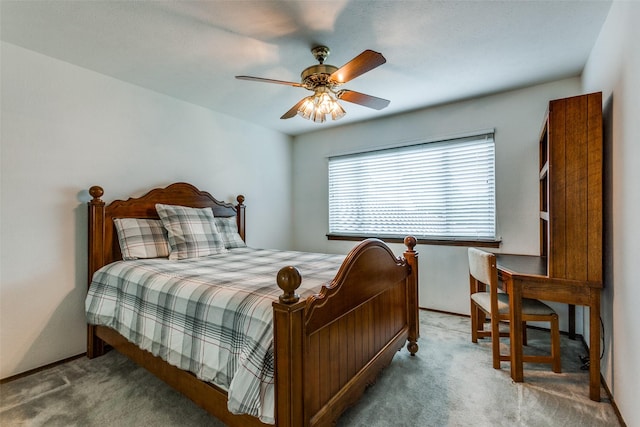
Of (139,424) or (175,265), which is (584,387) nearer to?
(139,424)

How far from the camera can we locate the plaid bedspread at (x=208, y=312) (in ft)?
3.95

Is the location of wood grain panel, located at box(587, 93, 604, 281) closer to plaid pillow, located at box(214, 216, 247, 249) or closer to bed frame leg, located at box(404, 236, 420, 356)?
bed frame leg, located at box(404, 236, 420, 356)

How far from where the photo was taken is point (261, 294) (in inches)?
55.8

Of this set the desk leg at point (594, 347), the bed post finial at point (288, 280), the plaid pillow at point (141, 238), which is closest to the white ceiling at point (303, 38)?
the plaid pillow at point (141, 238)

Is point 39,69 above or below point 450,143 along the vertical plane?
above

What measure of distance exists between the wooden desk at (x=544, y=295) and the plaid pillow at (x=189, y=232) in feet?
8.03

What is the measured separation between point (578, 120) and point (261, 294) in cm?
216

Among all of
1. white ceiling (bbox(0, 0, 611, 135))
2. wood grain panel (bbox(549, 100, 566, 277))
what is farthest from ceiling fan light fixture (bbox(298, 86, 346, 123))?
wood grain panel (bbox(549, 100, 566, 277))

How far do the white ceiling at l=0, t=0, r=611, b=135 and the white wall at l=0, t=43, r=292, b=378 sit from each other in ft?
0.73

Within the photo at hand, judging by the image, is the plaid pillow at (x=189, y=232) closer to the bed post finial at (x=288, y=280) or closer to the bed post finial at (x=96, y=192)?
the bed post finial at (x=96, y=192)

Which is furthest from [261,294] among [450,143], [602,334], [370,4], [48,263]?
[450,143]

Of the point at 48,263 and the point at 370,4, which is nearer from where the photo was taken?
the point at 370,4

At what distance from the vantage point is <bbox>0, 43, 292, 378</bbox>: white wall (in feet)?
6.96

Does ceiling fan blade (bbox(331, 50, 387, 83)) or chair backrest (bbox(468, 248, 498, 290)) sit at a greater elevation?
ceiling fan blade (bbox(331, 50, 387, 83))
